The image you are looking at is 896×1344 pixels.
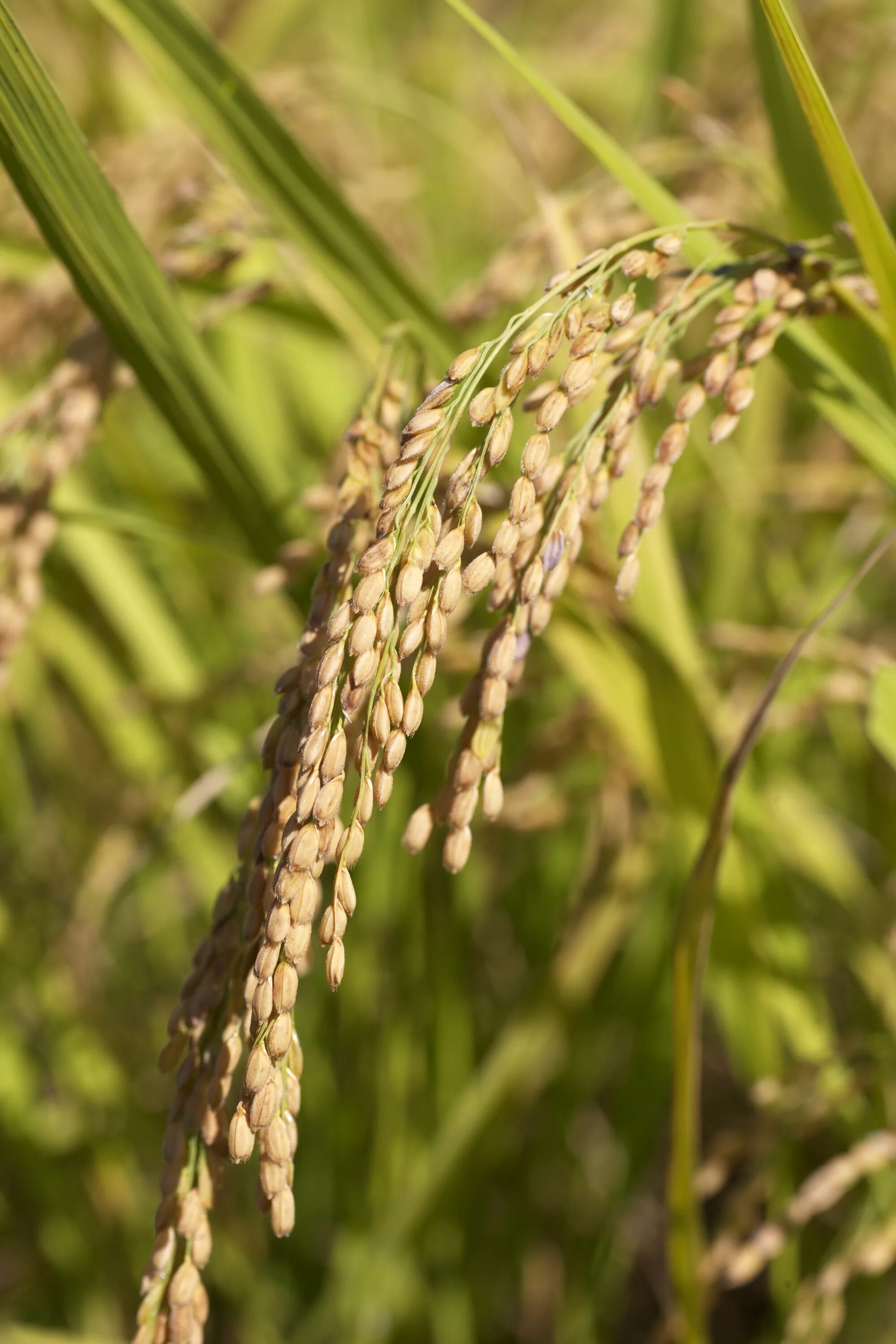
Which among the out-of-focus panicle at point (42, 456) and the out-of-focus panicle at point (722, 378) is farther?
the out-of-focus panicle at point (42, 456)

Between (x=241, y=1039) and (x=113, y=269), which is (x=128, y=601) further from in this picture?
(x=241, y=1039)

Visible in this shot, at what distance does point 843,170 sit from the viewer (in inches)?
27.5

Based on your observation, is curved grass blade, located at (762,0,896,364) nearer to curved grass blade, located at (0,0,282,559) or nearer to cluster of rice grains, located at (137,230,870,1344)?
cluster of rice grains, located at (137,230,870,1344)

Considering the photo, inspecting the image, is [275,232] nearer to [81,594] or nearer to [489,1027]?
[81,594]

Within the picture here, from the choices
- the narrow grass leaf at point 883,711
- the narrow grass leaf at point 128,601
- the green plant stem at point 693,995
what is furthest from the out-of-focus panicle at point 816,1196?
the narrow grass leaf at point 128,601

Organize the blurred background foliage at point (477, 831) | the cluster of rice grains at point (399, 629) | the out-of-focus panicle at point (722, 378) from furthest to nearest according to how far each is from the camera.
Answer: the blurred background foliage at point (477, 831) < the out-of-focus panicle at point (722, 378) < the cluster of rice grains at point (399, 629)

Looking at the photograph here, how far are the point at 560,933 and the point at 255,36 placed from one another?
6.37 ft

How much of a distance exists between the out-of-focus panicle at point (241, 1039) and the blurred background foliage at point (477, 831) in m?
0.25

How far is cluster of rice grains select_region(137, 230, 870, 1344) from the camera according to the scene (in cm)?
53

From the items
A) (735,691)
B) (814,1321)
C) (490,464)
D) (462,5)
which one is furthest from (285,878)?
(735,691)

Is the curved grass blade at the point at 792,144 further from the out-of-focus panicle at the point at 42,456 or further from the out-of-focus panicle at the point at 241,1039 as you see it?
the out-of-focus panicle at the point at 42,456

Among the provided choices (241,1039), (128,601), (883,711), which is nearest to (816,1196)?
(883,711)

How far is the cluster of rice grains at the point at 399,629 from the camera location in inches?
20.9

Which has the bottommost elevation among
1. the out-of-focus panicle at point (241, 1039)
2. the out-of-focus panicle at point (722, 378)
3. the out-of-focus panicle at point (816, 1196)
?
the out-of-focus panicle at point (816, 1196)
